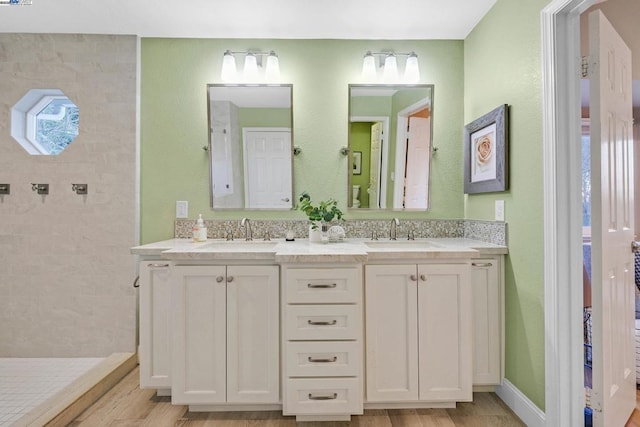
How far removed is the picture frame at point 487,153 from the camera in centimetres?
201

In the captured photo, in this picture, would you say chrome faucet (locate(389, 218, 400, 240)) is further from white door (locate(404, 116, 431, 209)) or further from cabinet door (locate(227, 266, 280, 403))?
cabinet door (locate(227, 266, 280, 403))

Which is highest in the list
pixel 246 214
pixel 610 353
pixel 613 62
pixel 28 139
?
pixel 613 62

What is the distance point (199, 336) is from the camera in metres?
1.87

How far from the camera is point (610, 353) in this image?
5.36 ft

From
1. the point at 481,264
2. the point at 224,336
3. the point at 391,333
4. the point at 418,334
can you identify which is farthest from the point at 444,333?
the point at 224,336

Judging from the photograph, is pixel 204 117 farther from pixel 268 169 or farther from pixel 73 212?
pixel 73 212

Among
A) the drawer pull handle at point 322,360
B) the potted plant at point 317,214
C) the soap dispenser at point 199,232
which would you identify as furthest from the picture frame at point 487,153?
the soap dispenser at point 199,232

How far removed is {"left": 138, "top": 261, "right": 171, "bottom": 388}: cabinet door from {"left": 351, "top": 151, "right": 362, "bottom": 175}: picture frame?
4.33 ft

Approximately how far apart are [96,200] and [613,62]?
303 cm

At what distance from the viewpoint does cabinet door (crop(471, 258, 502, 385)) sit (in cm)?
202

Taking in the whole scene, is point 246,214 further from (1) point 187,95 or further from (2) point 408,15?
(2) point 408,15

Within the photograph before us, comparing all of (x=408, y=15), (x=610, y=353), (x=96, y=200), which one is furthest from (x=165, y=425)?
(x=408, y=15)

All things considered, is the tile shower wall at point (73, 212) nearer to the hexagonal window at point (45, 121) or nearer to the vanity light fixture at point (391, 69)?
the hexagonal window at point (45, 121)

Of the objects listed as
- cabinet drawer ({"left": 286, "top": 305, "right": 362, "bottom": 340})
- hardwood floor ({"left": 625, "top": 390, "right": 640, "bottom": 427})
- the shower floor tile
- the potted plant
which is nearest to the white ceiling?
the potted plant
